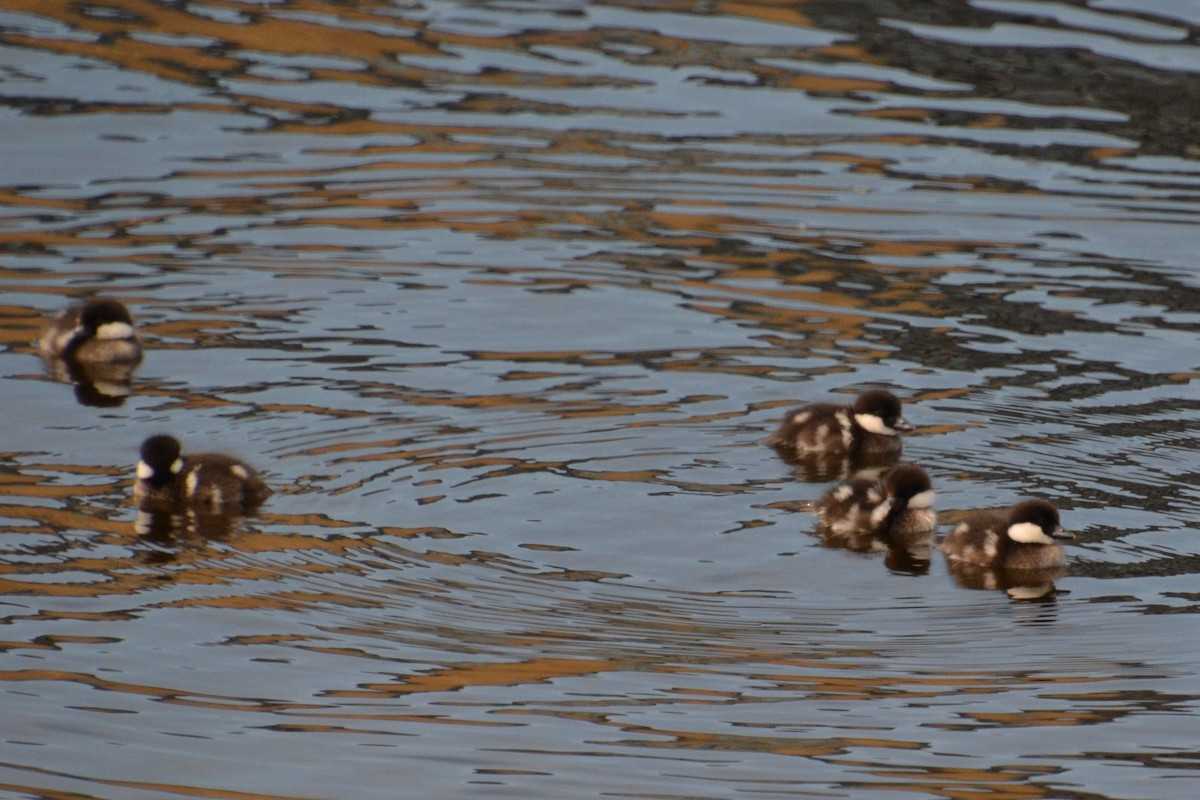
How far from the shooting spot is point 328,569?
8375mm

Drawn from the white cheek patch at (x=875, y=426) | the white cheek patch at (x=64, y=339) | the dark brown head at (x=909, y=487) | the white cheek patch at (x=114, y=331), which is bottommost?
the dark brown head at (x=909, y=487)

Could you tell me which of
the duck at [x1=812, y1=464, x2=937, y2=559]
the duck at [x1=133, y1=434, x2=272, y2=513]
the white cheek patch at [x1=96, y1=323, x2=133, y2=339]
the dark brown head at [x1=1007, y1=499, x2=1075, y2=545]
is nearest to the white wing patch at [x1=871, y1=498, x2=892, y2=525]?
the duck at [x1=812, y1=464, x2=937, y2=559]

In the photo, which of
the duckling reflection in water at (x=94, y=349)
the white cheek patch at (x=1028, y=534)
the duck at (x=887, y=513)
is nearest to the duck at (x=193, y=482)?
the duckling reflection in water at (x=94, y=349)

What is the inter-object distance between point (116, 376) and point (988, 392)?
470 cm

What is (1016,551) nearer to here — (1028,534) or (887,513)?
(1028,534)

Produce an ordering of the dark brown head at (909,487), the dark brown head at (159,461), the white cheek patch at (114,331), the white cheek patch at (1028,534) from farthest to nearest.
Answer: the white cheek patch at (114,331) → the dark brown head at (159,461) → the dark brown head at (909,487) → the white cheek patch at (1028,534)

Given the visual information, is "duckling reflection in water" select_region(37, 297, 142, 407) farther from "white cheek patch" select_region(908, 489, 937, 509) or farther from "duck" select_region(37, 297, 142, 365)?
"white cheek patch" select_region(908, 489, 937, 509)

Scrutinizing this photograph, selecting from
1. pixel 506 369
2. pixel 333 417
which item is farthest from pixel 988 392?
pixel 333 417

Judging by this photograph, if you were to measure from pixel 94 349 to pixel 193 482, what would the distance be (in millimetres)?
2324

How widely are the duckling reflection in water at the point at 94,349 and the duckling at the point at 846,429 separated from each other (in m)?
3.61

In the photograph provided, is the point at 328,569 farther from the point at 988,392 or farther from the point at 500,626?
the point at 988,392

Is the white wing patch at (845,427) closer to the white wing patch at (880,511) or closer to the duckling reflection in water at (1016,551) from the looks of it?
the white wing patch at (880,511)

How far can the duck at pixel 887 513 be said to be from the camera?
9.07 meters

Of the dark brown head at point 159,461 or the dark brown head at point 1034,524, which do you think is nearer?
the dark brown head at point 1034,524
